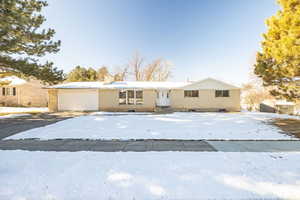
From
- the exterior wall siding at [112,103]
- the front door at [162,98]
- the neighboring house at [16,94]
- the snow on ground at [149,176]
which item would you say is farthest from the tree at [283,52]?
the neighboring house at [16,94]

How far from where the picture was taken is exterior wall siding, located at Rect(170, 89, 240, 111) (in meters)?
16.5

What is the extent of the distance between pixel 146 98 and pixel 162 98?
174 centimetres

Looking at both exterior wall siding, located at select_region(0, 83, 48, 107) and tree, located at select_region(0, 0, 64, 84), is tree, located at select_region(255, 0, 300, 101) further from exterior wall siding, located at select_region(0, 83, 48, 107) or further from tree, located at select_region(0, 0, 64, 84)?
exterior wall siding, located at select_region(0, 83, 48, 107)

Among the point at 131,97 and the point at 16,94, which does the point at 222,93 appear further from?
the point at 16,94

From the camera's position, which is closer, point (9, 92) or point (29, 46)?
point (29, 46)

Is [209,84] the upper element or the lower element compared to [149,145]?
upper

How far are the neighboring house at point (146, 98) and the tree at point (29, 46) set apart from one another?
489 centimetres

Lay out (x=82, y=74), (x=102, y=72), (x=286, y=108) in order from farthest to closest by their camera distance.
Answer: (x=102, y=72), (x=82, y=74), (x=286, y=108)

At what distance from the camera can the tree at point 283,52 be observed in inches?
301

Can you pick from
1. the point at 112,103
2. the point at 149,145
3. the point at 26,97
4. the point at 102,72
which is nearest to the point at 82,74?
the point at 102,72

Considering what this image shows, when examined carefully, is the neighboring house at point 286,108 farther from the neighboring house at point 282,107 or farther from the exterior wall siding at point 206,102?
the exterior wall siding at point 206,102

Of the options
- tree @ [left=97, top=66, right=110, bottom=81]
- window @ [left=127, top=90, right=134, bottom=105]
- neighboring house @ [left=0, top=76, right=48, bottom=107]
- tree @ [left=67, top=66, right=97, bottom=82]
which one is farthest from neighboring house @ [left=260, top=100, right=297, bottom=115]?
neighboring house @ [left=0, top=76, right=48, bottom=107]

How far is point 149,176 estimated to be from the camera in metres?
3.06

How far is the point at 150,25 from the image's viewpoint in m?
18.2
